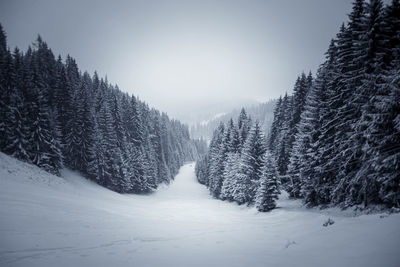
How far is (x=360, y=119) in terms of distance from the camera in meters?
10.7

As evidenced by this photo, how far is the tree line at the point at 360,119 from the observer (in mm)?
8875

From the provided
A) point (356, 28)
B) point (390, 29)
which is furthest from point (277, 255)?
point (356, 28)

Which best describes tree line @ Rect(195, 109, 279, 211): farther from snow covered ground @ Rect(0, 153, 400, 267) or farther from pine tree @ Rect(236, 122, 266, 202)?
snow covered ground @ Rect(0, 153, 400, 267)

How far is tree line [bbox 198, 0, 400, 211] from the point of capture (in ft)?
29.1

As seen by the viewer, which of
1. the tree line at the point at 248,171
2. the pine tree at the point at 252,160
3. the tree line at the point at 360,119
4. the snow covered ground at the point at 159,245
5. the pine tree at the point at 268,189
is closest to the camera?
the snow covered ground at the point at 159,245

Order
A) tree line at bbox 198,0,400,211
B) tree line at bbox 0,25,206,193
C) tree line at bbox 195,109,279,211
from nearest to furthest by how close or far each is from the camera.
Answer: tree line at bbox 198,0,400,211 → tree line at bbox 195,109,279,211 → tree line at bbox 0,25,206,193

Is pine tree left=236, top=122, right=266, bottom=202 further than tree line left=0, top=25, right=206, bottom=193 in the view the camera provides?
Yes

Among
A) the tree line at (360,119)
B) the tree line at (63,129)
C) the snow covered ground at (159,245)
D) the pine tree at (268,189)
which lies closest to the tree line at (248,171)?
the pine tree at (268,189)

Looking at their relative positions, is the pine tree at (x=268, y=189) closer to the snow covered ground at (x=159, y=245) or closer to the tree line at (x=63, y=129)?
the snow covered ground at (x=159, y=245)

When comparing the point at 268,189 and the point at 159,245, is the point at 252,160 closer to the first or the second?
the point at 268,189

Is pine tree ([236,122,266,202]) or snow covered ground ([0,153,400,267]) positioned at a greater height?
pine tree ([236,122,266,202])

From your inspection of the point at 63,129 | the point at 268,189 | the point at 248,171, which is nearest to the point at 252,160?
the point at 248,171

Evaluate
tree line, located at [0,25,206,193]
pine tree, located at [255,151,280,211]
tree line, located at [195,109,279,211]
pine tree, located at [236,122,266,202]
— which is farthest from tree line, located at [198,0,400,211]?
tree line, located at [0,25,206,193]

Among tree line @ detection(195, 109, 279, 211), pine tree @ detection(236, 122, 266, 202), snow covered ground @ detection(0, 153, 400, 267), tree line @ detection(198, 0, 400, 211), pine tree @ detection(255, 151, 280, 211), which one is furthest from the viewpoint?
pine tree @ detection(236, 122, 266, 202)
